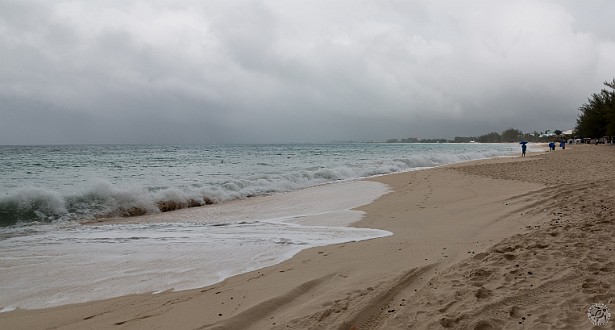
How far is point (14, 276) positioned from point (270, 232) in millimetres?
4118

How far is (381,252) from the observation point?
5816mm

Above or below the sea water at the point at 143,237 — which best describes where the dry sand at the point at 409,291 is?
above

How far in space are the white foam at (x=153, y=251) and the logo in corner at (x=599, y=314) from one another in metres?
3.71

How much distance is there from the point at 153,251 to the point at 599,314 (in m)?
5.87

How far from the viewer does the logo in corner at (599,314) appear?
119 inches

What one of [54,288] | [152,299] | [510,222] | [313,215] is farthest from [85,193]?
[510,222]

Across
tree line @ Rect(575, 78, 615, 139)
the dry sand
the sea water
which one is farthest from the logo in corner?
tree line @ Rect(575, 78, 615, 139)

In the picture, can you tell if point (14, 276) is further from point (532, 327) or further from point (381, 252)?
point (532, 327)

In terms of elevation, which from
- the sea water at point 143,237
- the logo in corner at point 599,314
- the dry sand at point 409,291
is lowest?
the sea water at point 143,237

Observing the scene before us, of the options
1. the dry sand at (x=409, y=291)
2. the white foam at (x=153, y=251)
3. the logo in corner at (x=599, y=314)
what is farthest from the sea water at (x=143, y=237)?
the logo in corner at (x=599, y=314)

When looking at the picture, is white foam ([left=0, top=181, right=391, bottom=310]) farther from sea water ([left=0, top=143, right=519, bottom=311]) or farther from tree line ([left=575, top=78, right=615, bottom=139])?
tree line ([left=575, top=78, right=615, bottom=139])

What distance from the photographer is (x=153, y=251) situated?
646 cm

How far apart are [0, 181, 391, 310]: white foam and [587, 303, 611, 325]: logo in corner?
3707 mm

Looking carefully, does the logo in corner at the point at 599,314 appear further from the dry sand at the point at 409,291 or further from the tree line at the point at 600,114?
the tree line at the point at 600,114
